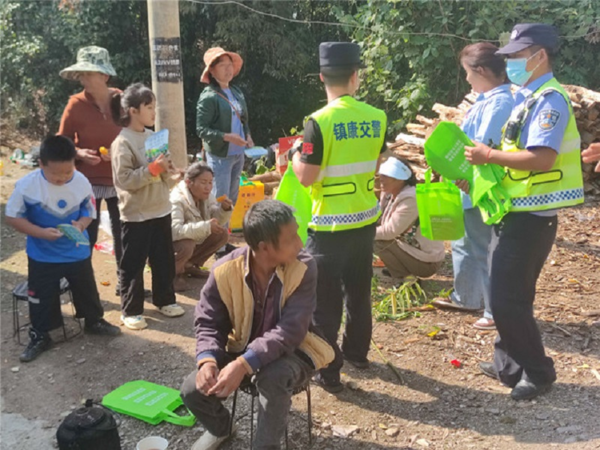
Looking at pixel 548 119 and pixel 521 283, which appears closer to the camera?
pixel 548 119

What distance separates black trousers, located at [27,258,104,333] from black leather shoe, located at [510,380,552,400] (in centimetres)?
323

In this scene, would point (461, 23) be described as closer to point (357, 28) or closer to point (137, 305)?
point (357, 28)

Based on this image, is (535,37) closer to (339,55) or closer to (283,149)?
(339,55)

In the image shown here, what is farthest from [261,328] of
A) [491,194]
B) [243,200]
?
[243,200]

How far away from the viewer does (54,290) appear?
4676mm

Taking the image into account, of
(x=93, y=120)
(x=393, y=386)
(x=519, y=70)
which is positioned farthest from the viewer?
(x=93, y=120)

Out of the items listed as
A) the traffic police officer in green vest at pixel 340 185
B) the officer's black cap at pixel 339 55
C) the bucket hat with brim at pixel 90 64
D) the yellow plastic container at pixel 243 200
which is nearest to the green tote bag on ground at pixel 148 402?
the traffic police officer in green vest at pixel 340 185

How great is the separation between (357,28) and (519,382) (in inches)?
327

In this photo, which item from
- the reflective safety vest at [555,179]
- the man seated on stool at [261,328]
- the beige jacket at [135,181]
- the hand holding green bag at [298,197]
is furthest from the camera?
the beige jacket at [135,181]

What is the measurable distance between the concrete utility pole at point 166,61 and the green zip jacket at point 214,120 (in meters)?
0.27

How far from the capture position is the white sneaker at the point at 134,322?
5070 millimetres

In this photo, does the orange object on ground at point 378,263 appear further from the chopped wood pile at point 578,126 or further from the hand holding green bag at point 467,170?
the hand holding green bag at point 467,170

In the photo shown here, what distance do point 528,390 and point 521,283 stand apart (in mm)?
719

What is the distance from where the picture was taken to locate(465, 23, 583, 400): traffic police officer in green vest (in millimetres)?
3482
